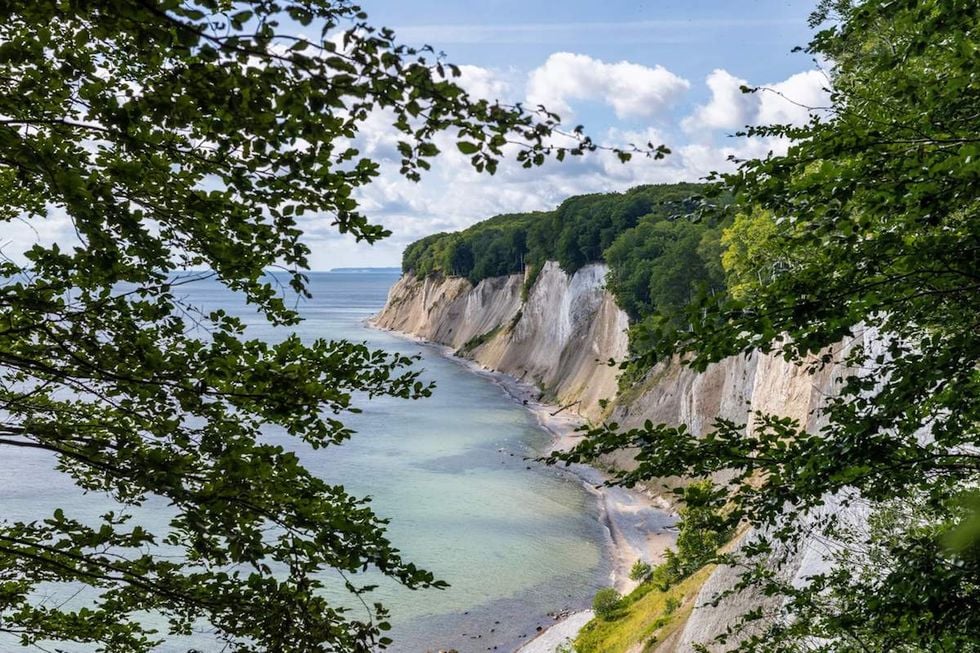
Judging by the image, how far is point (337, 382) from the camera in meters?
6.14

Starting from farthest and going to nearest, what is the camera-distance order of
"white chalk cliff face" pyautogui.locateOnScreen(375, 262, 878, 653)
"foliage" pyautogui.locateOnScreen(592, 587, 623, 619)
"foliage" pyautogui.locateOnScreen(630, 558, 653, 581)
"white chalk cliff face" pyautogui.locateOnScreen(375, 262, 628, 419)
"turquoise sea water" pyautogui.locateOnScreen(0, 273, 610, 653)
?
"white chalk cliff face" pyautogui.locateOnScreen(375, 262, 628, 419), "foliage" pyautogui.locateOnScreen(630, 558, 653, 581), "turquoise sea water" pyautogui.locateOnScreen(0, 273, 610, 653), "foliage" pyautogui.locateOnScreen(592, 587, 623, 619), "white chalk cliff face" pyautogui.locateOnScreen(375, 262, 878, 653)

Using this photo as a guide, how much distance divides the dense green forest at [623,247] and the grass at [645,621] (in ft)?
32.2

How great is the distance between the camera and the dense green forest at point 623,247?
49.9 m

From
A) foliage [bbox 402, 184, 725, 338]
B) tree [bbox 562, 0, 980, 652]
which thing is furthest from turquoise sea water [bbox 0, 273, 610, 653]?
foliage [bbox 402, 184, 725, 338]

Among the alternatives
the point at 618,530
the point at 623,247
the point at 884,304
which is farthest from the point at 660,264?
the point at 884,304

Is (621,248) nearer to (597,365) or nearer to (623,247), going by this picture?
(623,247)

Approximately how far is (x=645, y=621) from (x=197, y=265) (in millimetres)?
21049

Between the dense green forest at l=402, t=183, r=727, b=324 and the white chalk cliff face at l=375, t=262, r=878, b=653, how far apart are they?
2.32 m

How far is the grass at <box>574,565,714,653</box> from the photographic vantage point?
21.5 metres

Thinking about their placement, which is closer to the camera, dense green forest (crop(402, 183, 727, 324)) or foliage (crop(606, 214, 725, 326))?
foliage (crop(606, 214, 725, 326))

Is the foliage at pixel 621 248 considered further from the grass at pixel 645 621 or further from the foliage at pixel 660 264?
the grass at pixel 645 621

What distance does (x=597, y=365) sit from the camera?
2108 inches

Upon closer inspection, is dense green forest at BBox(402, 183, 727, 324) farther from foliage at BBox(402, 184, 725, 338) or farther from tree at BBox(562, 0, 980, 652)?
tree at BBox(562, 0, 980, 652)

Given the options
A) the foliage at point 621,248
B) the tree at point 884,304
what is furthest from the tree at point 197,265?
the foliage at point 621,248
